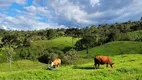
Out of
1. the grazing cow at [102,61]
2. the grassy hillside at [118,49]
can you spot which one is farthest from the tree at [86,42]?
the grazing cow at [102,61]

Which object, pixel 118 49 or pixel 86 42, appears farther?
pixel 86 42

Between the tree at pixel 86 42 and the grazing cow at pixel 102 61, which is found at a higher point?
the tree at pixel 86 42

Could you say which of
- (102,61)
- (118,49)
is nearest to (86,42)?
(118,49)

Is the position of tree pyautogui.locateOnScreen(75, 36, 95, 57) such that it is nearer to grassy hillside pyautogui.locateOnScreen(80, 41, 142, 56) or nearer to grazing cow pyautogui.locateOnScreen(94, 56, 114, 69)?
grassy hillside pyautogui.locateOnScreen(80, 41, 142, 56)

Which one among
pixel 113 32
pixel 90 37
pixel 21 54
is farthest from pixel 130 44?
pixel 21 54

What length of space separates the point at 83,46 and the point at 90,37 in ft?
24.5

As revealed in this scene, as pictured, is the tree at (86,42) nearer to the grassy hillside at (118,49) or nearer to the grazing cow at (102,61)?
the grassy hillside at (118,49)

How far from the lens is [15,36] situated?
155 metres

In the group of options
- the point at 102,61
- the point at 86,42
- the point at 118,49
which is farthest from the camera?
the point at 86,42

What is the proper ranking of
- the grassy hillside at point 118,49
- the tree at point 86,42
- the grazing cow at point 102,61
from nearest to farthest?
the grazing cow at point 102,61 → the grassy hillside at point 118,49 → the tree at point 86,42

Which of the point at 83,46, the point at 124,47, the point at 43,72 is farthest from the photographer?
the point at 83,46

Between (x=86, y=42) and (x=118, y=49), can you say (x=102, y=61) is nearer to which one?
(x=118, y=49)

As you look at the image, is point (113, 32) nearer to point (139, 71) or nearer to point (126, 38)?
point (126, 38)

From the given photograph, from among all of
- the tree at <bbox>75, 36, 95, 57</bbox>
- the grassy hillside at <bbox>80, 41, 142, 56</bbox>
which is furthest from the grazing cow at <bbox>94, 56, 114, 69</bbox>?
the tree at <bbox>75, 36, 95, 57</bbox>
